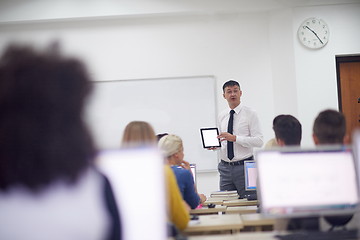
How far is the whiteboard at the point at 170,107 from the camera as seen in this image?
6.09 metres

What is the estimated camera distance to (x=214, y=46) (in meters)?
6.18

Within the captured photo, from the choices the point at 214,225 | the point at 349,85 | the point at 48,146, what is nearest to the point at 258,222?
the point at 214,225

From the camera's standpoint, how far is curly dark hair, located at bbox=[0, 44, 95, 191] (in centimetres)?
102

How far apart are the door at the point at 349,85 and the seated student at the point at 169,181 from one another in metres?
4.29

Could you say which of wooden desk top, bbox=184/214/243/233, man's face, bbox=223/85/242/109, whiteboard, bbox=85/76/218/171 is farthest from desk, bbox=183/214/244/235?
whiteboard, bbox=85/76/218/171

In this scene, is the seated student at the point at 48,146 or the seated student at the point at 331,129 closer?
the seated student at the point at 48,146

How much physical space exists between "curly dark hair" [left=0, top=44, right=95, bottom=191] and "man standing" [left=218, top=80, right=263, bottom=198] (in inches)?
137

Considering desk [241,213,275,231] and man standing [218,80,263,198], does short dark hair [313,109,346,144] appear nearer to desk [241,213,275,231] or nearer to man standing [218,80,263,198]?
desk [241,213,275,231]

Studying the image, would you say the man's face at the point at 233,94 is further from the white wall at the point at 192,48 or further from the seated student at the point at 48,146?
the seated student at the point at 48,146

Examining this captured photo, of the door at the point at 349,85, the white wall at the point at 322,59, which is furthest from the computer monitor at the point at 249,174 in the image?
the door at the point at 349,85

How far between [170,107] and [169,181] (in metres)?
4.15

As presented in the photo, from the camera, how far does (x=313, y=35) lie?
5602 millimetres

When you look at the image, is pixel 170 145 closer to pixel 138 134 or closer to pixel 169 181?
pixel 138 134

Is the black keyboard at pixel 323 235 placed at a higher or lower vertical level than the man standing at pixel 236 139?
lower
